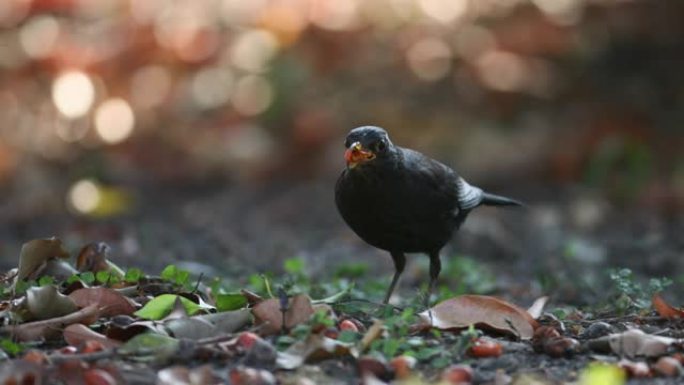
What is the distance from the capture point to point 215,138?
1073cm

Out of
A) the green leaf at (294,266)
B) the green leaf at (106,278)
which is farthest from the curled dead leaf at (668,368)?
the green leaf at (294,266)

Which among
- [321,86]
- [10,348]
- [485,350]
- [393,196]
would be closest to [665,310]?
[485,350]

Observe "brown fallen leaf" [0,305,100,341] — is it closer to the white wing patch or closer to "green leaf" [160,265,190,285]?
"green leaf" [160,265,190,285]

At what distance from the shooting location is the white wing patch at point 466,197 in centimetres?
608

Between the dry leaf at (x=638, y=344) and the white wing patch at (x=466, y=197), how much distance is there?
77.8 inches

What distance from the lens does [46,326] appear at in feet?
13.5

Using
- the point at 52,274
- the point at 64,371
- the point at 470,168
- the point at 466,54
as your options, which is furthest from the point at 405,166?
the point at 466,54

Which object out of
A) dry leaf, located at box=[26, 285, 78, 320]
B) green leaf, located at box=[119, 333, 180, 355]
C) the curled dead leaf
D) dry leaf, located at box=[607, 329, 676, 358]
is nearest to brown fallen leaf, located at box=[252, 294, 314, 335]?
green leaf, located at box=[119, 333, 180, 355]

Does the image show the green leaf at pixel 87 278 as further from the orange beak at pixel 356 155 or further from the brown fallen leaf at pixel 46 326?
the orange beak at pixel 356 155

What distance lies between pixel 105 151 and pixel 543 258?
4085 mm

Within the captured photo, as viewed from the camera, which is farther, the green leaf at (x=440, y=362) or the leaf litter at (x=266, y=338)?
the green leaf at (x=440, y=362)

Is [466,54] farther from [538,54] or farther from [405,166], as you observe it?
[405,166]

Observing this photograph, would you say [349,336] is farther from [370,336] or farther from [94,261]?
[94,261]

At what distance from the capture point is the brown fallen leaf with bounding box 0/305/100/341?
408 centimetres
